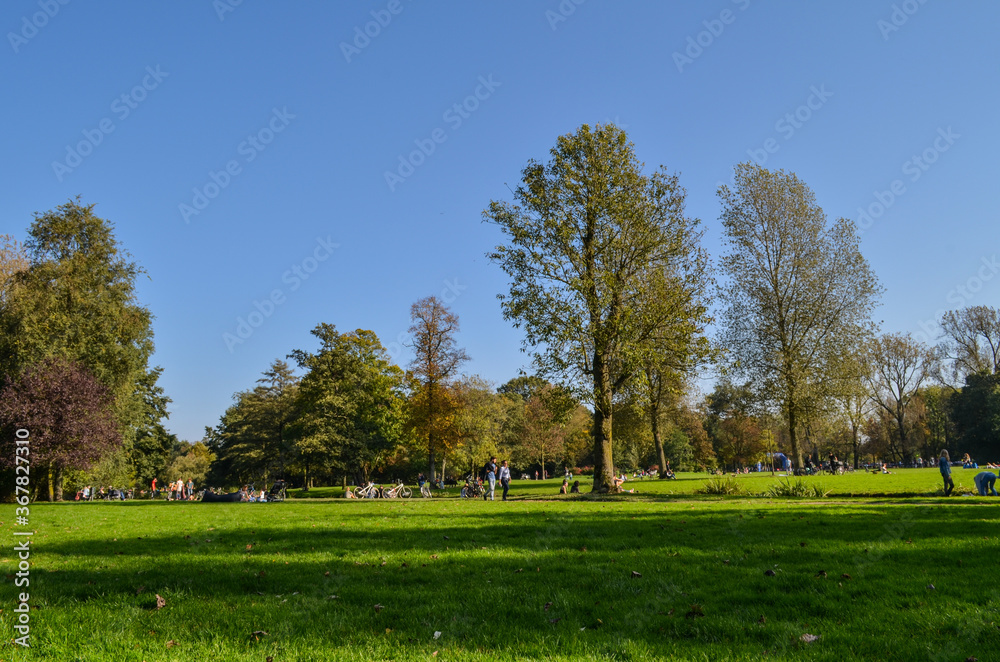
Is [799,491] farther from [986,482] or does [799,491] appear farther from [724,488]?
[986,482]

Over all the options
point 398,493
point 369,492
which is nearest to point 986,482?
point 398,493

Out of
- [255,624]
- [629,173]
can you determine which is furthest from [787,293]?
[255,624]

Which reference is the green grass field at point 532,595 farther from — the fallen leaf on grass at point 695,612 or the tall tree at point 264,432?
the tall tree at point 264,432

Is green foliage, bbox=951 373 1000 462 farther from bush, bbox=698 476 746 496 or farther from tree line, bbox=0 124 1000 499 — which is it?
bush, bbox=698 476 746 496

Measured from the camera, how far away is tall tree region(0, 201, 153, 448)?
3256 cm

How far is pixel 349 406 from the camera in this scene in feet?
177

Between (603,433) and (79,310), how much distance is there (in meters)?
33.3

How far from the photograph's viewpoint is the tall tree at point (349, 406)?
5203 centimetres

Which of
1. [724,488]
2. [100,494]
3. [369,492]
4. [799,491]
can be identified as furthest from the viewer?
[100,494]

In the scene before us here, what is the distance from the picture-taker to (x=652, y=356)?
24.7 meters

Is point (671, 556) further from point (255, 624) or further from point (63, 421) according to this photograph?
point (63, 421)

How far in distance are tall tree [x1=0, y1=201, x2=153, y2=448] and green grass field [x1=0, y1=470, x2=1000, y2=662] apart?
29388 millimetres

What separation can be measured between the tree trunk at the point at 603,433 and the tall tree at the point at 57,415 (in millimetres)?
27148

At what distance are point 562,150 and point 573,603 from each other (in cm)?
2475
